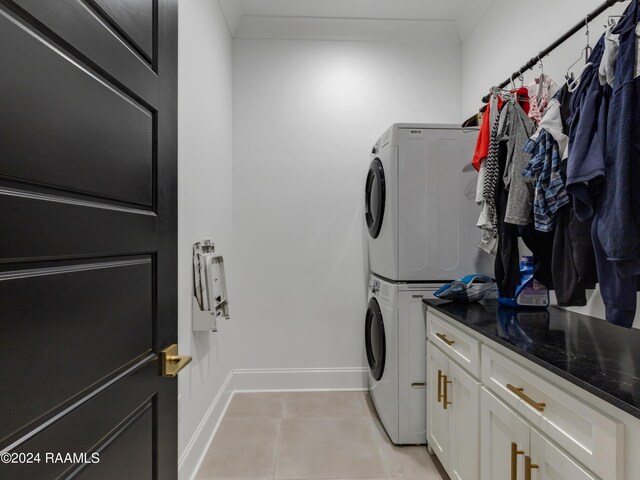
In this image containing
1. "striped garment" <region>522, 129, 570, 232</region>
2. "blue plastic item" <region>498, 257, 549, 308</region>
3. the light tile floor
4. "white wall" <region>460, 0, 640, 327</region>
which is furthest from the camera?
the light tile floor

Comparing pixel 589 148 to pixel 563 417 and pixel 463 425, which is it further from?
pixel 463 425

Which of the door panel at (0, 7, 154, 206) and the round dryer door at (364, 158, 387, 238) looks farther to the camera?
the round dryer door at (364, 158, 387, 238)

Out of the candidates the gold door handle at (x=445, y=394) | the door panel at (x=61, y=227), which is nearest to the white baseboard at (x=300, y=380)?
the gold door handle at (x=445, y=394)

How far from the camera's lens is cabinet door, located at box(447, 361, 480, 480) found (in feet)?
4.59

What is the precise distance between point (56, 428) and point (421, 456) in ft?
6.39

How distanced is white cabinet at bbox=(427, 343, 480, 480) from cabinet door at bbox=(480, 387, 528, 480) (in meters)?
0.06

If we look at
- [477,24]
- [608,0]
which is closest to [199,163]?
[608,0]

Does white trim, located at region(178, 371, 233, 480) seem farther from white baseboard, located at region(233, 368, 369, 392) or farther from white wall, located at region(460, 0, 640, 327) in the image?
white wall, located at region(460, 0, 640, 327)

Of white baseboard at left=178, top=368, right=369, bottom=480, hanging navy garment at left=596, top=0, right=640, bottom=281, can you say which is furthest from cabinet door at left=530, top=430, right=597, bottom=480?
white baseboard at left=178, top=368, right=369, bottom=480

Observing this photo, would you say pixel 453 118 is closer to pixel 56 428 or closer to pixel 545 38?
pixel 545 38

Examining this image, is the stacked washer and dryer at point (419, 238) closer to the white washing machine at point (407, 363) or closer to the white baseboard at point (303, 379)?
the white washing machine at point (407, 363)

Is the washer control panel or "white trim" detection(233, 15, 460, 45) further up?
"white trim" detection(233, 15, 460, 45)

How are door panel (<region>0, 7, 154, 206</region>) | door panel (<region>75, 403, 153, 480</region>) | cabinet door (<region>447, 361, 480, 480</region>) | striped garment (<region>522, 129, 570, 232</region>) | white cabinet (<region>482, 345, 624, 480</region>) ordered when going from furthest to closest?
1. cabinet door (<region>447, 361, 480, 480</region>)
2. striped garment (<region>522, 129, 570, 232</region>)
3. white cabinet (<region>482, 345, 624, 480</region>)
4. door panel (<region>75, 403, 153, 480</region>)
5. door panel (<region>0, 7, 154, 206</region>)

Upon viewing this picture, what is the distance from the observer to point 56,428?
0.52m
